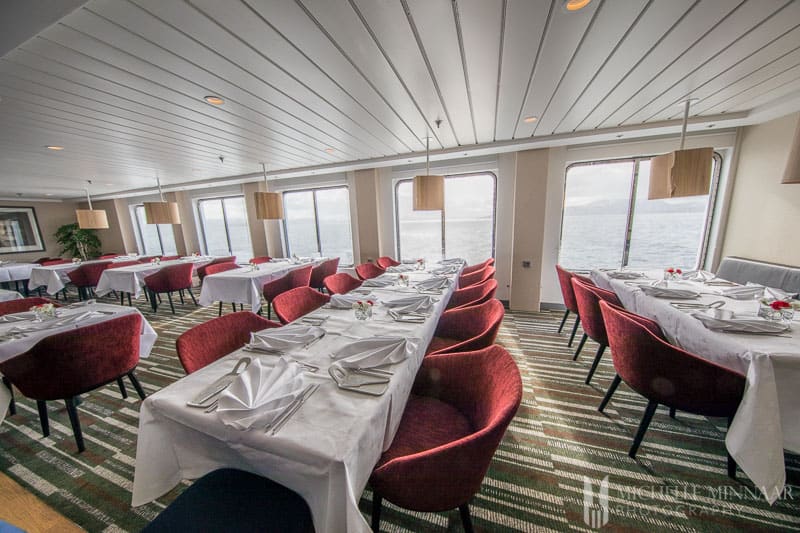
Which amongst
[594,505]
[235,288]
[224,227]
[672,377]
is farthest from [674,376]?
[224,227]

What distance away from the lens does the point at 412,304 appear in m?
2.04

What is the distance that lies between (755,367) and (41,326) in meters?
4.42

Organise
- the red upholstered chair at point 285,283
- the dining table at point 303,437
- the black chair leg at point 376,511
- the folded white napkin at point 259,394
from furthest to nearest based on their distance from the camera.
A: the red upholstered chair at point 285,283 < the black chair leg at point 376,511 < the folded white napkin at point 259,394 < the dining table at point 303,437

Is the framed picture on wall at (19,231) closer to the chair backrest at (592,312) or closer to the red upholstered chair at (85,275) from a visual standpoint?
the red upholstered chair at (85,275)

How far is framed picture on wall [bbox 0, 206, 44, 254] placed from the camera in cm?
690

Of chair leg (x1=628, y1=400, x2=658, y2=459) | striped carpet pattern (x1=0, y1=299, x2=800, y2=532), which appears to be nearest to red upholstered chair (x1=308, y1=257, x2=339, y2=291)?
striped carpet pattern (x1=0, y1=299, x2=800, y2=532)

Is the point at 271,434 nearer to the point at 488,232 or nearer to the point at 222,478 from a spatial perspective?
the point at 222,478

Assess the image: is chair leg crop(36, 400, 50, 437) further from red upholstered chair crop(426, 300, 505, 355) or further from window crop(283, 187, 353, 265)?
window crop(283, 187, 353, 265)

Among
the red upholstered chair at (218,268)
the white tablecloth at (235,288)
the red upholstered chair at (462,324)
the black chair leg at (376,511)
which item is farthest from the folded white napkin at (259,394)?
the red upholstered chair at (218,268)

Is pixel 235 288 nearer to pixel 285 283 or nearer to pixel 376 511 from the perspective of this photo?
pixel 285 283

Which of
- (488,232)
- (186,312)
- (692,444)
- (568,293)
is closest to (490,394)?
(692,444)

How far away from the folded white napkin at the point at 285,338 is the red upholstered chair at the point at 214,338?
259 millimetres

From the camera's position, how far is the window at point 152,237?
25.6ft

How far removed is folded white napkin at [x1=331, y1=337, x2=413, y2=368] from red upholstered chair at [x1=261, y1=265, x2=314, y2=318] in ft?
7.70
